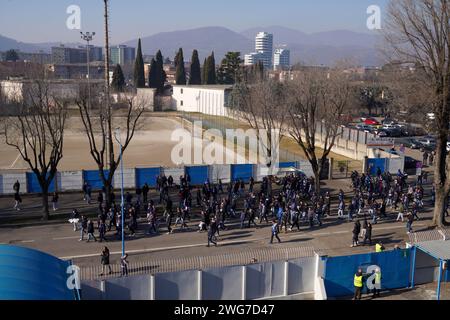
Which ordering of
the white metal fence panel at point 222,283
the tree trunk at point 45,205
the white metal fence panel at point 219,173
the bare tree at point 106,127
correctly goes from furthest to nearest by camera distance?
the white metal fence panel at point 219,173 → the bare tree at point 106,127 → the tree trunk at point 45,205 → the white metal fence panel at point 222,283

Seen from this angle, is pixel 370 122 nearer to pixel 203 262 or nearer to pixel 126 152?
pixel 126 152

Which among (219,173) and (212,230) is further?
(219,173)

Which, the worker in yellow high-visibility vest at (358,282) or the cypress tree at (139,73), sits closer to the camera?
the worker in yellow high-visibility vest at (358,282)

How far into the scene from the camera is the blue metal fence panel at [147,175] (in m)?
27.2

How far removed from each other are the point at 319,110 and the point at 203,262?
88.9 ft

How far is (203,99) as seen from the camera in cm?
7725

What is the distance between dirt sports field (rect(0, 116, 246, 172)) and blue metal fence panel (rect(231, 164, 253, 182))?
6.84 meters

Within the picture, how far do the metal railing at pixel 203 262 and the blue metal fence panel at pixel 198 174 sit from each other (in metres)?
13.5

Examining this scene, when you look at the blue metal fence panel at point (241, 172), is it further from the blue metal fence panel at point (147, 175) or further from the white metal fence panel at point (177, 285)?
the white metal fence panel at point (177, 285)

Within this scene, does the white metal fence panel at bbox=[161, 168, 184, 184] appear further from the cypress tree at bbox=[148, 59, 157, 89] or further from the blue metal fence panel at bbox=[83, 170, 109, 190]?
the cypress tree at bbox=[148, 59, 157, 89]

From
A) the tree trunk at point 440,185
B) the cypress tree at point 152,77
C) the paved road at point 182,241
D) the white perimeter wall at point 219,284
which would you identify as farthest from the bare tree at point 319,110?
the cypress tree at point 152,77

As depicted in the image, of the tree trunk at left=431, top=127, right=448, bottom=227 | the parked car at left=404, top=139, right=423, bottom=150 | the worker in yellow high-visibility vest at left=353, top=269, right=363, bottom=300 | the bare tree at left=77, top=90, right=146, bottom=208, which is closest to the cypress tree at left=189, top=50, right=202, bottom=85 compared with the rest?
the bare tree at left=77, top=90, right=146, bottom=208

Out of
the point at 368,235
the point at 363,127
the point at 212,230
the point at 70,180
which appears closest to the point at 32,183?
the point at 70,180
